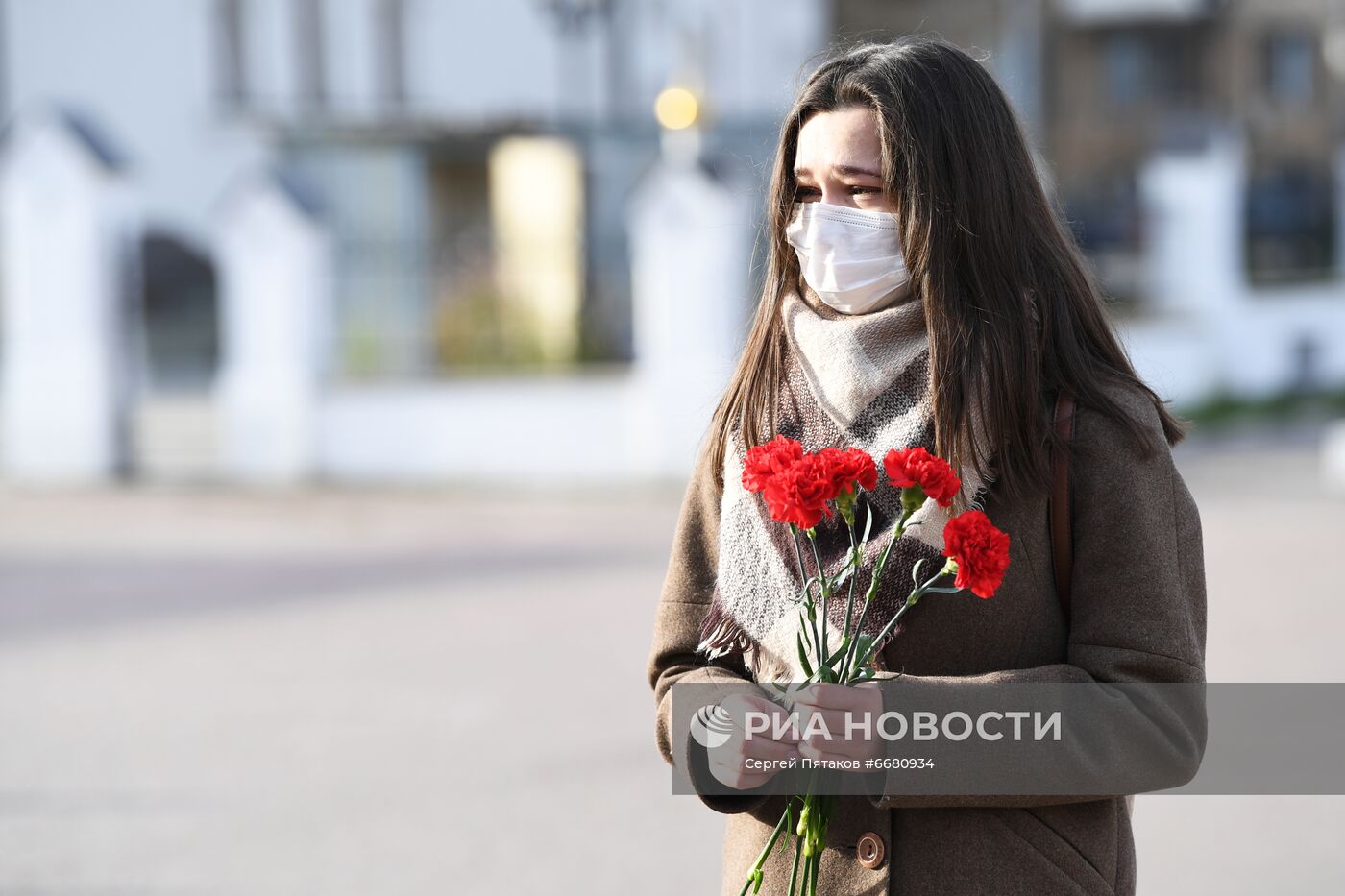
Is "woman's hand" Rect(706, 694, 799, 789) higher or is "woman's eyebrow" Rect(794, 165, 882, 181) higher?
"woman's eyebrow" Rect(794, 165, 882, 181)

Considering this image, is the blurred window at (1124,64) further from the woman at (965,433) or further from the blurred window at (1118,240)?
the woman at (965,433)

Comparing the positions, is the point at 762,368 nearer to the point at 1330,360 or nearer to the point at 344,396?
the point at 344,396

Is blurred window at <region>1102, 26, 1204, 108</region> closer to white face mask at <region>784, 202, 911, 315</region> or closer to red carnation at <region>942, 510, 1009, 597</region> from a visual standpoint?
white face mask at <region>784, 202, 911, 315</region>

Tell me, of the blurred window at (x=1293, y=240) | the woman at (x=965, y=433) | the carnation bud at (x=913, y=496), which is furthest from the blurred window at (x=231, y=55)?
the carnation bud at (x=913, y=496)

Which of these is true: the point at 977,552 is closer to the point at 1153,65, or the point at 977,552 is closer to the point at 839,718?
the point at 839,718

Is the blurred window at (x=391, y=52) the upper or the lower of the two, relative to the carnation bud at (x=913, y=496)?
upper

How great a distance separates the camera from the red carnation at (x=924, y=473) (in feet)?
5.39

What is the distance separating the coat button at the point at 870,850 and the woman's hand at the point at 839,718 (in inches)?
7.3

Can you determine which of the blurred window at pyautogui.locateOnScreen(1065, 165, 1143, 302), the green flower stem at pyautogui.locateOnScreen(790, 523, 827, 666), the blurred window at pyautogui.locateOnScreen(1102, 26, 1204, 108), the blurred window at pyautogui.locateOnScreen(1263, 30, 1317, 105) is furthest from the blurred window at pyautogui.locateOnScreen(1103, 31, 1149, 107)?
the green flower stem at pyautogui.locateOnScreen(790, 523, 827, 666)

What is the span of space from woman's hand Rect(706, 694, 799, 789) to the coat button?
0.53ft

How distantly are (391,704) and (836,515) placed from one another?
16.5 ft

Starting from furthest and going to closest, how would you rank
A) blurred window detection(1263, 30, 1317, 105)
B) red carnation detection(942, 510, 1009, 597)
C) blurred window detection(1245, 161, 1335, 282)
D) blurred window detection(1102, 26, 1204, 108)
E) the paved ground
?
blurred window detection(1263, 30, 1317, 105) → blurred window detection(1102, 26, 1204, 108) → blurred window detection(1245, 161, 1335, 282) → the paved ground → red carnation detection(942, 510, 1009, 597)

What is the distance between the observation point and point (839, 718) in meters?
1.68

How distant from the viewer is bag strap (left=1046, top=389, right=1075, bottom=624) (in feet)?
5.85
